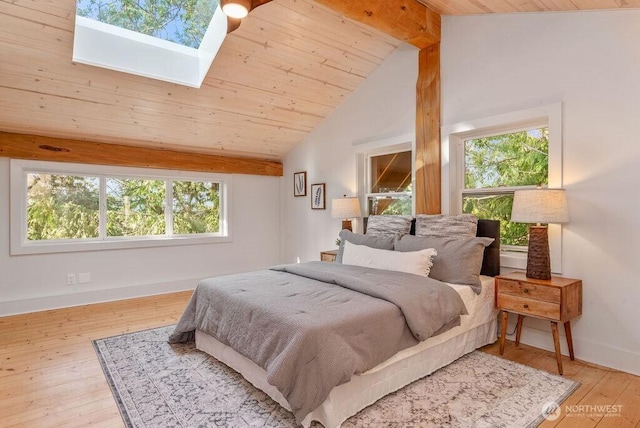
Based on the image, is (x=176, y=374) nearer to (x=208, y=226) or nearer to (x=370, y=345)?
(x=370, y=345)

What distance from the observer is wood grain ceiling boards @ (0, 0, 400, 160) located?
289 centimetres

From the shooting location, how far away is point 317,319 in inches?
74.5

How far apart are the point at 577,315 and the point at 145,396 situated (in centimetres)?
295

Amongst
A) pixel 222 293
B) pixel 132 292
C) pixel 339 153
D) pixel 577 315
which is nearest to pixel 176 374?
pixel 222 293

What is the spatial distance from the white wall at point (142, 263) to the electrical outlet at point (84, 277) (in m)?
0.04

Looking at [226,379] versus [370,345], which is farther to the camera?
[226,379]

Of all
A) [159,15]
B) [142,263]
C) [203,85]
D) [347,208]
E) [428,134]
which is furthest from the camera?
A: [142,263]

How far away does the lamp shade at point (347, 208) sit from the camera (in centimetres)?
416

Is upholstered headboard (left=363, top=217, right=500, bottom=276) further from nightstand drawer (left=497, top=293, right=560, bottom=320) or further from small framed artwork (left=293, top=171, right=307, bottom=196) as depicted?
small framed artwork (left=293, top=171, right=307, bottom=196)

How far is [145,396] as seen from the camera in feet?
7.06

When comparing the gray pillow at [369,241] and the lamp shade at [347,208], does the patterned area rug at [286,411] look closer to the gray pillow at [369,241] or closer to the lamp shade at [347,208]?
the gray pillow at [369,241]

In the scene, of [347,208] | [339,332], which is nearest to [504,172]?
[347,208]

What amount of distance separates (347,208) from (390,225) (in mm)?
681

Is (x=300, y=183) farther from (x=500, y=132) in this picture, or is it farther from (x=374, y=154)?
(x=500, y=132)
